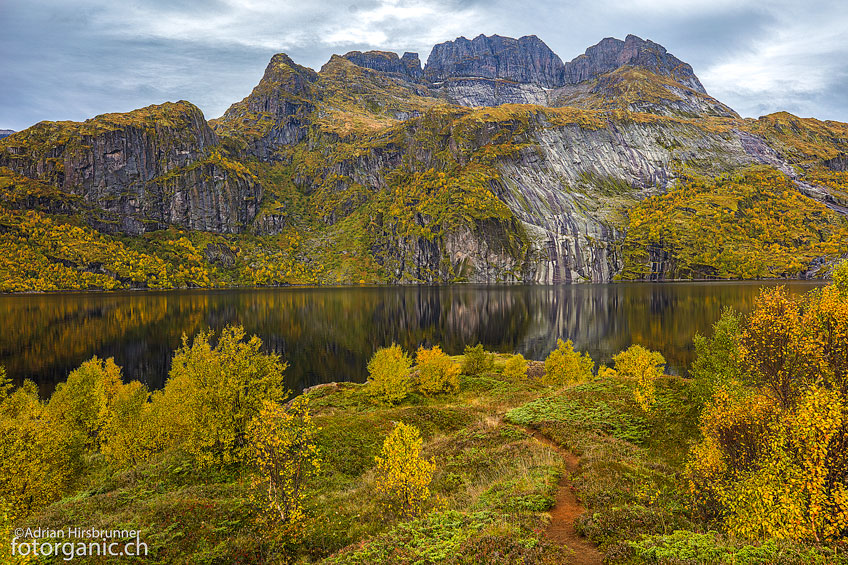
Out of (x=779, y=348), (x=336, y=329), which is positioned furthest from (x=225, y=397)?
(x=336, y=329)

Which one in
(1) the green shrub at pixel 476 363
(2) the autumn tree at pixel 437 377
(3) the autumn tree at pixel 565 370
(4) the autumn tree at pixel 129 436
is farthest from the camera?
(1) the green shrub at pixel 476 363

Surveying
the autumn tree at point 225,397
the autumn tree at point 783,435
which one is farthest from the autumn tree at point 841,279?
the autumn tree at point 225,397

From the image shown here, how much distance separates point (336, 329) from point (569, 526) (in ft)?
389

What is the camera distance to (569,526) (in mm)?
15984

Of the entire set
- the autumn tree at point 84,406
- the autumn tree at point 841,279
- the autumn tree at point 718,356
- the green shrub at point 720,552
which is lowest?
the autumn tree at point 84,406

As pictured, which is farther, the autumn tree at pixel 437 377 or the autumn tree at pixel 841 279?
the autumn tree at pixel 437 377

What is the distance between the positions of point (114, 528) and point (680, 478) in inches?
1100

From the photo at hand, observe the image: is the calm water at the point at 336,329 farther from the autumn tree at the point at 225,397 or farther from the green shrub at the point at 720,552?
the green shrub at the point at 720,552

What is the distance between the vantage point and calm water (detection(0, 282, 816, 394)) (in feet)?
297

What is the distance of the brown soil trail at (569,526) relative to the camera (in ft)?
43.9

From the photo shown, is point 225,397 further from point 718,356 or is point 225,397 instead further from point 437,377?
point 718,356

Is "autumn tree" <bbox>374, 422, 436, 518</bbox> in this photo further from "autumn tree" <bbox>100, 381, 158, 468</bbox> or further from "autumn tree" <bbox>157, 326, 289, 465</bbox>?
"autumn tree" <bbox>100, 381, 158, 468</bbox>

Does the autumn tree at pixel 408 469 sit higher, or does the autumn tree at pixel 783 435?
the autumn tree at pixel 783 435

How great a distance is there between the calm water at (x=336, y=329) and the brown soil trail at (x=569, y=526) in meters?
68.2
